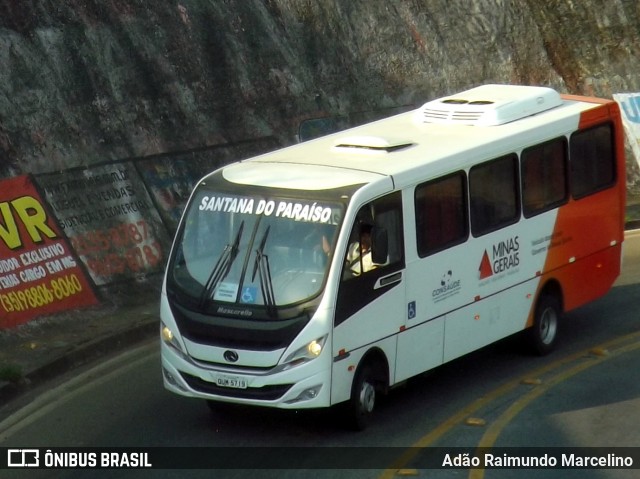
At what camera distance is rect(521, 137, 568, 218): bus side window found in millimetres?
13195

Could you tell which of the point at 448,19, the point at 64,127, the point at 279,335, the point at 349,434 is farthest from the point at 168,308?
the point at 448,19

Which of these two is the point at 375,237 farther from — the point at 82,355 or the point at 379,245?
the point at 82,355

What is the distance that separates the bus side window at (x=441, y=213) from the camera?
1164cm

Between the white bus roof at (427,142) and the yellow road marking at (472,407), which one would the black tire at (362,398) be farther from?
the white bus roof at (427,142)

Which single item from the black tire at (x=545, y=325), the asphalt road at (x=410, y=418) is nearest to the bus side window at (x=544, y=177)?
the black tire at (x=545, y=325)

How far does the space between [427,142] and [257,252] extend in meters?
2.55

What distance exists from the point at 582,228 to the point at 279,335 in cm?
507

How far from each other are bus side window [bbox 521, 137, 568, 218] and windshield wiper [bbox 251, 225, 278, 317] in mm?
3589

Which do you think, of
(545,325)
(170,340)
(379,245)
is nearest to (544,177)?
(545,325)

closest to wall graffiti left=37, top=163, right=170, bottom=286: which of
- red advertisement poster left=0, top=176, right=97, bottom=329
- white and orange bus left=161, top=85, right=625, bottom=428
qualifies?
red advertisement poster left=0, top=176, right=97, bottom=329

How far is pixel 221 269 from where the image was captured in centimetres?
1102

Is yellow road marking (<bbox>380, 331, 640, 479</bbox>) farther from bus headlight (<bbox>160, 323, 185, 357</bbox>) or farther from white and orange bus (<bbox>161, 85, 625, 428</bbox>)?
bus headlight (<bbox>160, 323, 185, 357</bbox>)

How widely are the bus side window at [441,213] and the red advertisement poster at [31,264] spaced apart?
18.2 ft

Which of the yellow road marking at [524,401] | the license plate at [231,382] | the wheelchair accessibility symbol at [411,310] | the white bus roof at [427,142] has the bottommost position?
the yellow road marking at [524,401]
